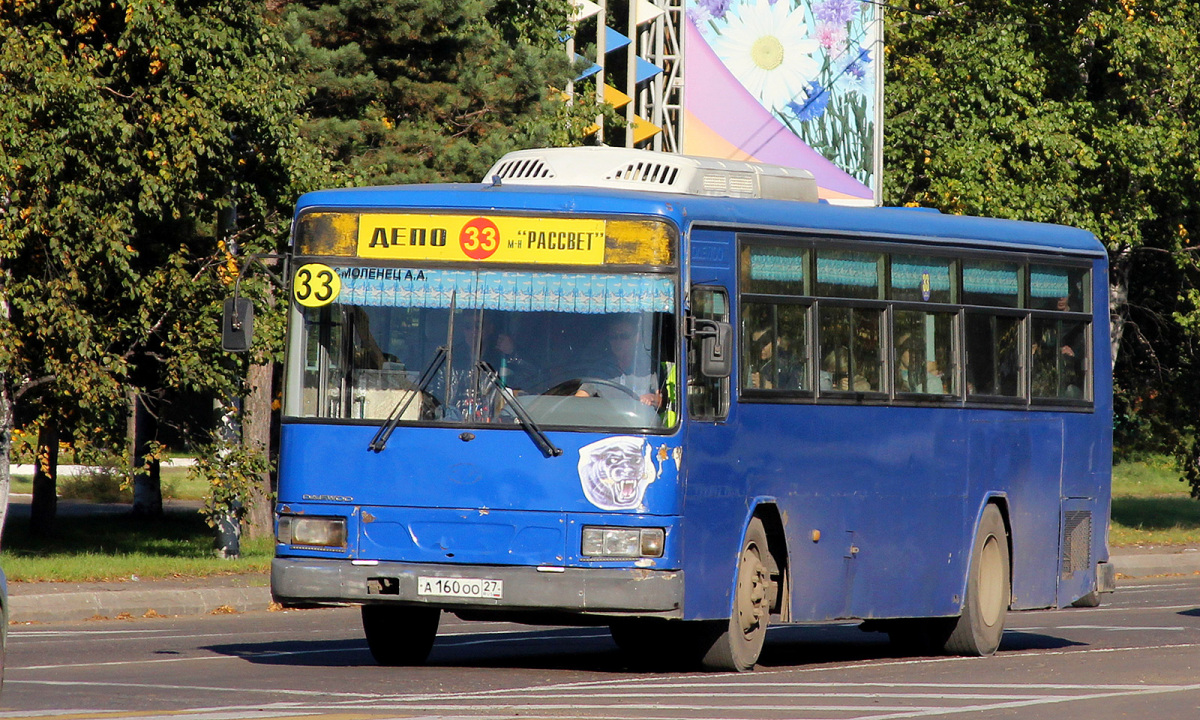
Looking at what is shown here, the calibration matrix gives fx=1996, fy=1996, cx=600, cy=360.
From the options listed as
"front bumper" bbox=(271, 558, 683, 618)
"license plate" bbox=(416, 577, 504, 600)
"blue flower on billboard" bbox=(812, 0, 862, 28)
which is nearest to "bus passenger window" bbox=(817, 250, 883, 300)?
"front bumper" bbox=(271, 558, 683, 618)

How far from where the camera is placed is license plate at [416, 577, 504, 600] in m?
11.8

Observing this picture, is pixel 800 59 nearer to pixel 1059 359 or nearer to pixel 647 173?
pixel 1059 359

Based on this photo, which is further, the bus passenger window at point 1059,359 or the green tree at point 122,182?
the green tree at point 122,182

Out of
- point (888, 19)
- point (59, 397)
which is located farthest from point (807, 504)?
point (888, 19)

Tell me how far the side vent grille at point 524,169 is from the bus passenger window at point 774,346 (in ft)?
6.09

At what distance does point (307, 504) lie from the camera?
1231cm

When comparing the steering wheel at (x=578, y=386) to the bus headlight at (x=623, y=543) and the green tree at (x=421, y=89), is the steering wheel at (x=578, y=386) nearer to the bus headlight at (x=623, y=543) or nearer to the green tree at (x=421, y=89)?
the bus headlight at (x=623, y=543)

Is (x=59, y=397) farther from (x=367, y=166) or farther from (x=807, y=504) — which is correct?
(x=807, y=504)

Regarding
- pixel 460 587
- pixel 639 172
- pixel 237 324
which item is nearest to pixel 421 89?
pixel 639 172

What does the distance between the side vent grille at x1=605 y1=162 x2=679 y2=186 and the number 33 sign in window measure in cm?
219

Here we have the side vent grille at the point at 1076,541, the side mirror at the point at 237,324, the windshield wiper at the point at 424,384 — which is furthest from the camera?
the side vent grille at the point at 1076,541

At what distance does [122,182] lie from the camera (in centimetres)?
2230

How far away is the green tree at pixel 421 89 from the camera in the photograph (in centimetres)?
3006

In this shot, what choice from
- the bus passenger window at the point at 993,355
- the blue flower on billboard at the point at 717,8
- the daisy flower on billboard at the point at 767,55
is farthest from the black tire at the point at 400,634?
the blue flower on billboard at the point at 717,8
